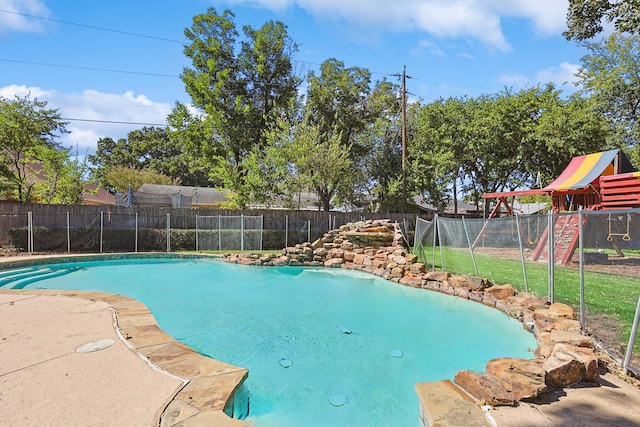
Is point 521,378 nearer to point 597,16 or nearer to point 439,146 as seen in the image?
point 597,16

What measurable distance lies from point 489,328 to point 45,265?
44.1ft

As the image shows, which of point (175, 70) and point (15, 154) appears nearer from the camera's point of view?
point (15, 154)

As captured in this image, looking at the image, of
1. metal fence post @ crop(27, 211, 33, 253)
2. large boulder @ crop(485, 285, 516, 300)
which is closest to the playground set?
large boulder @ crop(485, 285, 516, 300)

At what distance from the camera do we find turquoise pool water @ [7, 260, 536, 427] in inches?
147

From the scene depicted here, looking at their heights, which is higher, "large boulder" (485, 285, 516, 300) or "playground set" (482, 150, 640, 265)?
"playground set" (482, 150, 640, 265)

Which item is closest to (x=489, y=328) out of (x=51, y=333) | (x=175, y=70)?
(x=51, y=333)

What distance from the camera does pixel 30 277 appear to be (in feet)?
32.9

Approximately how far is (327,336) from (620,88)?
20655 mm

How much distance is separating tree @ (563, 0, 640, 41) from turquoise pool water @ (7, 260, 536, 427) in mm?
6674

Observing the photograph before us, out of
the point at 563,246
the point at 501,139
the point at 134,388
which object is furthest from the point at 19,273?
the point at 501,139

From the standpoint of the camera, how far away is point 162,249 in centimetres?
1591

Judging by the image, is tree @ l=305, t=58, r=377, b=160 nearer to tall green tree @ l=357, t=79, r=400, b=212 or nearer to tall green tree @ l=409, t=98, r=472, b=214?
tall green tree @ l=357, t=79, r=400, b=212

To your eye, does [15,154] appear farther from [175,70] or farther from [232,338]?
[232,338]

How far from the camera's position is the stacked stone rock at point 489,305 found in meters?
3.15
